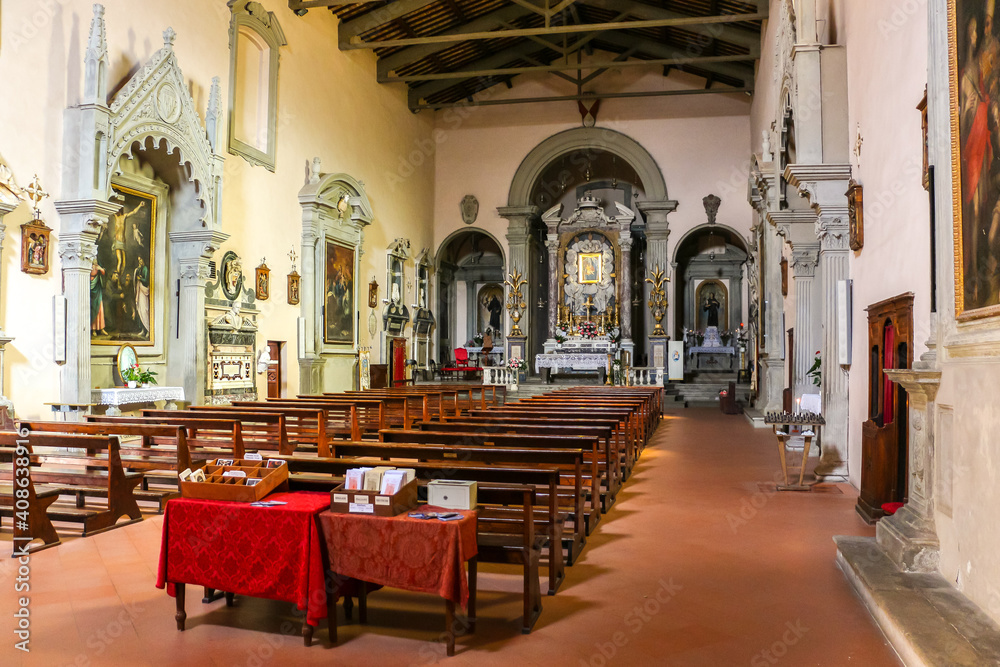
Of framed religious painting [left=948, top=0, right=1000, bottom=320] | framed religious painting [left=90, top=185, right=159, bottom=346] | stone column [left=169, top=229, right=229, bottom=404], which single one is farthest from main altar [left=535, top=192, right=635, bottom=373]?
framed religious painting [left=948, top=0, right=1000, bottom=320]

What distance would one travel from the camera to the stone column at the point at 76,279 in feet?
29.5

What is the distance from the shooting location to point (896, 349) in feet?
19.4

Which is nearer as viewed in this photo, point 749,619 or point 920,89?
point 749,619

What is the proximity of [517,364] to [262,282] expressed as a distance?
8077mm

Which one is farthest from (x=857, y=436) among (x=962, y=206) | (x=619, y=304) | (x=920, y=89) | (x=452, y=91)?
(x=452, y=91)

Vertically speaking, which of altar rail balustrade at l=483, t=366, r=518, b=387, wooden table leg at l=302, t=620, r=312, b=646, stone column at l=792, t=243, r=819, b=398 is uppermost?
stone column at l=792, t=243, r=819, b=398

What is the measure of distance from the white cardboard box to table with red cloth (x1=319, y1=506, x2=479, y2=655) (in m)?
0.09

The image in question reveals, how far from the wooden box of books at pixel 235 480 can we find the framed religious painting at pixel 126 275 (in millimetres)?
6936

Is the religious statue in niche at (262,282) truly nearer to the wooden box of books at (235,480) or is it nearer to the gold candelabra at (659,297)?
the wooden box of books at (235,480)

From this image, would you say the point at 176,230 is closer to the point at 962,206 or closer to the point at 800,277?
the point at 800,277

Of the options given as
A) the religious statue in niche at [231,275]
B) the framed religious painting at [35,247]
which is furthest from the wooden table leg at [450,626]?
the religious statue in niche at [231,275]

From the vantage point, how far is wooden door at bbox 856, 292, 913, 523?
220 inches

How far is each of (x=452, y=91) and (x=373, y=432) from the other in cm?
1551

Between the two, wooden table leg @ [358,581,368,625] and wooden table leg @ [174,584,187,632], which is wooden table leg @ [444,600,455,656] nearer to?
wooden table leg @ [358,581,368,625]
